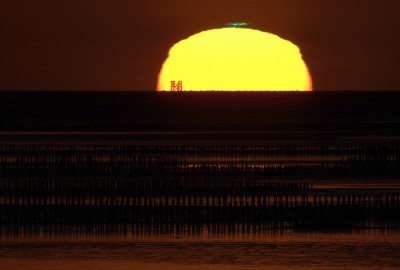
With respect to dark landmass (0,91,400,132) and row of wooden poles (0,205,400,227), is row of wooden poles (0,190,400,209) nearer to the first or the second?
row of wooden poles (0,205,400,227)

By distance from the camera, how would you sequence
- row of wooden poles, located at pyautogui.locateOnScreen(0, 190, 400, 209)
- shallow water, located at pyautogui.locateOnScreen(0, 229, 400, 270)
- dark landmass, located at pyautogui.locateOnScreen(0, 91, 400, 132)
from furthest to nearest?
dark landmass, located at pyautogui.locateOnScreen(0, 91, 400, 132), row of wooden poles, located at pyautogui.locateOnScreen(0, 190, 400, 209), shallow water, located at pyautogui.locateOnScreen(0, 229, 400, 270)

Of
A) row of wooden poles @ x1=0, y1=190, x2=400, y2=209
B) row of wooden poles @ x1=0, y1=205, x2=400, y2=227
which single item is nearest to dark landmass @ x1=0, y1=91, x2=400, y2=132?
row of wooden poles @ x1=0, y1=190, x2=400, y2=209

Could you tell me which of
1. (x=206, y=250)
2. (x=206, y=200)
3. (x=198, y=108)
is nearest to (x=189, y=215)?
(x=206, y=200)

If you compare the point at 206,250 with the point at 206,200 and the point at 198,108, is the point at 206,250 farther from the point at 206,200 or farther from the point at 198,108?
the point at 198,108

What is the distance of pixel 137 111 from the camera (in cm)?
13362

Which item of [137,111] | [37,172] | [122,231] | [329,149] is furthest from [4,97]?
[122,231]

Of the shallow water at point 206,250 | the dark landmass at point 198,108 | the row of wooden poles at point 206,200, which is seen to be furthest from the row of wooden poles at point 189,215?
the dark landmass at point 198,108

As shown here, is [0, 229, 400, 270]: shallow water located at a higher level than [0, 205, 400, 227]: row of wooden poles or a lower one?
lower

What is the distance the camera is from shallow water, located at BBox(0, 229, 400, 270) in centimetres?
2709

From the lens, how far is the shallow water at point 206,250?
88.9ft

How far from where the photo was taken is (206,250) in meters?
28.5

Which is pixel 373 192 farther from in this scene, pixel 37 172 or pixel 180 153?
pixel 180 153

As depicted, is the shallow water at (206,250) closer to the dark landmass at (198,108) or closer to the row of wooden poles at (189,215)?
the row of wooden poles at (189,215)

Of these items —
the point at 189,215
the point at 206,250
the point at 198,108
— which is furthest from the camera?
the point at 198,108
